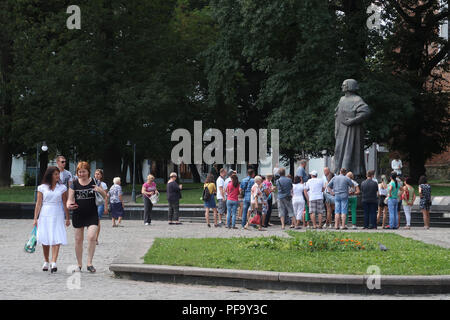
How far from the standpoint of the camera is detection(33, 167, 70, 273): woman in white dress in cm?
1223

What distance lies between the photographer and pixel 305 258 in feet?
39.7

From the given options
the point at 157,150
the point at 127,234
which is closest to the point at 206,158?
the point at 157,150

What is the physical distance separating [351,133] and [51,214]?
576 inches

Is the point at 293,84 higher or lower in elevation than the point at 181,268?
higher

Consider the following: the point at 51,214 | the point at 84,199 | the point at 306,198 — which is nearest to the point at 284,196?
the point at 306,198

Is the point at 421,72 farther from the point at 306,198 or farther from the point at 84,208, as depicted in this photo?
the point at 84,208

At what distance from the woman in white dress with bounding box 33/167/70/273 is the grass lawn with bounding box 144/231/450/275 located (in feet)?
4.80

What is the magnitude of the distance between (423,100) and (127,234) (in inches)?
984

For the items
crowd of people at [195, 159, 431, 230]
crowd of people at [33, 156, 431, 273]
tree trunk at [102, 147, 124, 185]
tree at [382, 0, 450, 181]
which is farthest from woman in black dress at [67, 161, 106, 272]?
tree at [382, 0, 450, 181]

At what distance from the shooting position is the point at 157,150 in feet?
133

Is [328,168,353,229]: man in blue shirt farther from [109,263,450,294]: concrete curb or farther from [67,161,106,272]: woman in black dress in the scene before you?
[109,263,450,294]: concrete curb

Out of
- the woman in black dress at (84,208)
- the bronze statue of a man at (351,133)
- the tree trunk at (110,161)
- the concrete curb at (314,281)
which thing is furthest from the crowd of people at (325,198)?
the tree trunk at (110,161)
